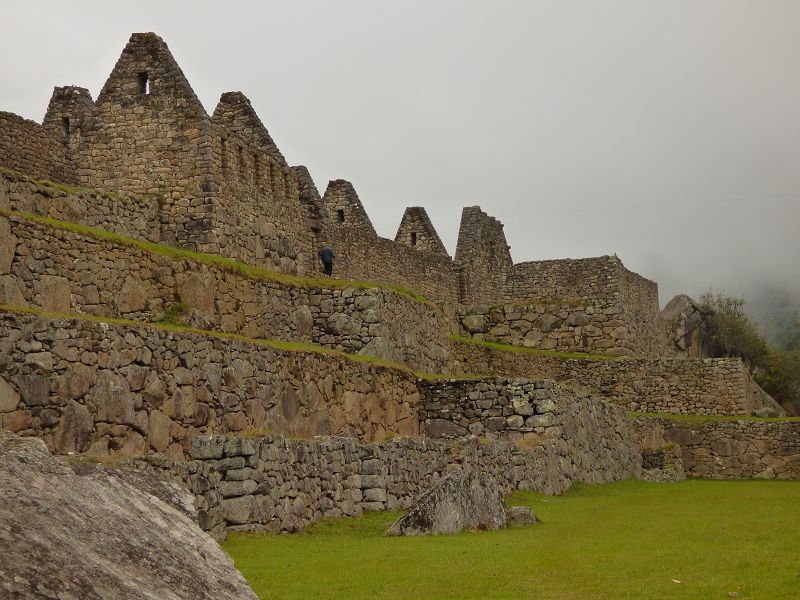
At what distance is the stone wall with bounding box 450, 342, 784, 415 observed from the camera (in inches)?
1364

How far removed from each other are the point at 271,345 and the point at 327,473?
4077 millimetres

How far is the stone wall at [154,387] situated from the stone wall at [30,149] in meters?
7.11

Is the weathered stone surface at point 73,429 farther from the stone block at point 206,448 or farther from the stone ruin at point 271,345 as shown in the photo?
the stone block at point 206,448

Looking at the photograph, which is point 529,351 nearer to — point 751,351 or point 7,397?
point 751,351

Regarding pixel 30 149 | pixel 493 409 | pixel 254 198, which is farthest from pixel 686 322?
pixel 30 149

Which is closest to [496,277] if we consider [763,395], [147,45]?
[763,395]

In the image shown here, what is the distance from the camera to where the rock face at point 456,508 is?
13.5 m

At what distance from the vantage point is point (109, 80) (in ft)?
78.7

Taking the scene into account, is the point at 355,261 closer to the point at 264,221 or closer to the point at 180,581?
the point at 264,221

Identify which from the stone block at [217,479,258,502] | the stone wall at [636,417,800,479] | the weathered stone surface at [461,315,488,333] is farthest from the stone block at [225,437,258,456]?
the weathered stone surface at [461,315,488,333]

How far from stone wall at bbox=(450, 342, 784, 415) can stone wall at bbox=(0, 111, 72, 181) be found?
1557cm

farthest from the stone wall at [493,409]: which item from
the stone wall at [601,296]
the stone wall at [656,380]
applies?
the stone wall at [601,296]

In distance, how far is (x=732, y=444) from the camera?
32406 mm

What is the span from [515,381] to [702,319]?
2667 centimetres
